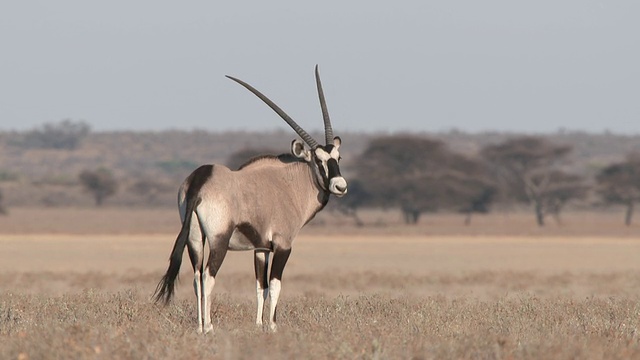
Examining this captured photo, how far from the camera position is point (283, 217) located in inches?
416

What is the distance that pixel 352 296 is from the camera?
19203 millimetres

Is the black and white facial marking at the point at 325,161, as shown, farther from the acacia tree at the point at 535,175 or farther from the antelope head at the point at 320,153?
the acacia tree at the point at 535,175

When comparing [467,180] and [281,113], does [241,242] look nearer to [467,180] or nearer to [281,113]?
[281,113]

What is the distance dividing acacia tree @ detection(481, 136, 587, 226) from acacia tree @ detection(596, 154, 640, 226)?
1.42 meters

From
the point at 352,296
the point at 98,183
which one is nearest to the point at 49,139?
the point at 98,183

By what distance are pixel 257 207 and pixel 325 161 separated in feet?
2.81

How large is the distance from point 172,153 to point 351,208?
72247 mm

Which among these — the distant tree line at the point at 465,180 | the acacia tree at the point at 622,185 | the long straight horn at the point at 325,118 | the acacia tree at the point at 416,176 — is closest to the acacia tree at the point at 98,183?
the distant tree line at the point at 465,180

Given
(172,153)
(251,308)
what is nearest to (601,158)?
(172,153)

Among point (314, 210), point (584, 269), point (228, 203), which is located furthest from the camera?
point (584, 269)

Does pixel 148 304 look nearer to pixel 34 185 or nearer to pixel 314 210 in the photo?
pixel 314 210

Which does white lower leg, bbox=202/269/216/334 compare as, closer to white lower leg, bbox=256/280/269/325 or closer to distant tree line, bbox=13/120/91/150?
white lower leg, bbox=256/280/269/325

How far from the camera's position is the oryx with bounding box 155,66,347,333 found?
32.6ft

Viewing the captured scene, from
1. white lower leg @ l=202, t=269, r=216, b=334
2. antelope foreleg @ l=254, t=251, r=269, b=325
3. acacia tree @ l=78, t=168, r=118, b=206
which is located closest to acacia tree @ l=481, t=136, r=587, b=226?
acacia tree @ l=78, t=168, r=118, b=206
